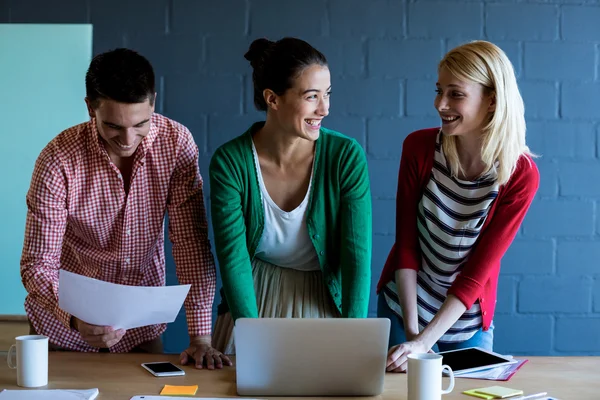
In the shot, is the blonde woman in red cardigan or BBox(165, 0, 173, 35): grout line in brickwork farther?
BBox(165, 0, 173, 35): grout line in brickwork

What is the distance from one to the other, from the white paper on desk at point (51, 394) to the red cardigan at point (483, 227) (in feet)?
3.10

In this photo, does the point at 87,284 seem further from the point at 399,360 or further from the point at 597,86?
the point at 597,86

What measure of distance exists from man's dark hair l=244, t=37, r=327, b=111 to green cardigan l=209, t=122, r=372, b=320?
0.16 m

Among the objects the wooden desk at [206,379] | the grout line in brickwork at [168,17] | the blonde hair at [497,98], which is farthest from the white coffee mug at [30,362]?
the grout line in brickwork at [168,17]

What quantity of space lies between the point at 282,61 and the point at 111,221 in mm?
649

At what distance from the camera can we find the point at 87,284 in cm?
152

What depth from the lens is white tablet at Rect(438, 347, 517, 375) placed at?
5.44 ft

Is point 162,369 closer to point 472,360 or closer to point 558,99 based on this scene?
point 472,360

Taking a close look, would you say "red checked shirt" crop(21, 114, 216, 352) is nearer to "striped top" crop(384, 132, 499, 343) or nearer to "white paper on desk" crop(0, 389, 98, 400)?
"white paper on desk" crop(0, 389, 98, 400)

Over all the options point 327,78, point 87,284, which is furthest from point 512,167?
point 87,284

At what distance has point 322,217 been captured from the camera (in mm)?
1976

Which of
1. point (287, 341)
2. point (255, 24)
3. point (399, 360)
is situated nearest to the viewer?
point (287, 341)

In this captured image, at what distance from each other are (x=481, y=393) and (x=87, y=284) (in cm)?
86

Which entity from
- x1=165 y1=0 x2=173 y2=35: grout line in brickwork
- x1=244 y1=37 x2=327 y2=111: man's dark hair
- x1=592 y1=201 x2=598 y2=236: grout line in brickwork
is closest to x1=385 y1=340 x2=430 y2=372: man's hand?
x1=244 y1=37 x2=327 y2=111: man's dark hair
